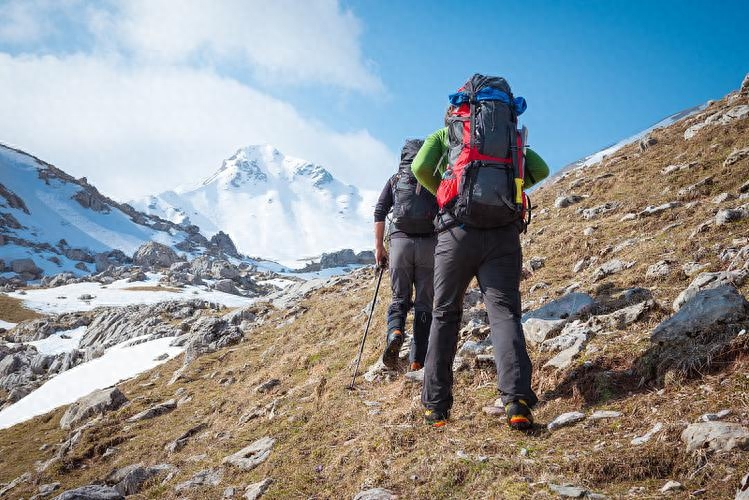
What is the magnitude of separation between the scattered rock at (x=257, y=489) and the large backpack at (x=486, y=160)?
11.3ft

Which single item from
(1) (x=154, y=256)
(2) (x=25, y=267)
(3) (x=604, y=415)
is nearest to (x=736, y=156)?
(3) (x=604, y=415)

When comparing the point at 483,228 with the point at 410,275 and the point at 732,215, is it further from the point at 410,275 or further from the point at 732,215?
the point at 732,215

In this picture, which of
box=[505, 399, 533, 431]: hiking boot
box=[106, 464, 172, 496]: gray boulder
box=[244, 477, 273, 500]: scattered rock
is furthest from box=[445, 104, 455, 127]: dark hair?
box=[106, 464, 172, 496]: gray boulder

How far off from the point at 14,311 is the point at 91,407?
65.0m

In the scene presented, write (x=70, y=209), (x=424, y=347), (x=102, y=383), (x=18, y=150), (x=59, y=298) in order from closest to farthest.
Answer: (x=424, y=347) → (x=102, y=383) → (x=59, y=298) → (x=70, y=209) → (x=18, y=150)

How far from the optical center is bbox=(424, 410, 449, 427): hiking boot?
4.74 m

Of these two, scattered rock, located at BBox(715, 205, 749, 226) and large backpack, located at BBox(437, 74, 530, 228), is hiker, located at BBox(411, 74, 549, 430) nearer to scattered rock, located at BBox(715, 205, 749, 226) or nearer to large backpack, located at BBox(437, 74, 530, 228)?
large backpack, located at BBox(437, 74, 530, 228)

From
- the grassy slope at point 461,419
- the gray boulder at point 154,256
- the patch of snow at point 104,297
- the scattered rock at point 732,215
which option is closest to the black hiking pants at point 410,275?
the grassy slope at point 461,419

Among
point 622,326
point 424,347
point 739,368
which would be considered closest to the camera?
point 739,368

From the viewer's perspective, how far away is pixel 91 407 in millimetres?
12008

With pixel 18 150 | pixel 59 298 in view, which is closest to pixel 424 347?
pixel 59 298

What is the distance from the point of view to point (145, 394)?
12.7 meters

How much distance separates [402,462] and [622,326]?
11.5ft

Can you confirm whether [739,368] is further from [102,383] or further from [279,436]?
[102,383]
